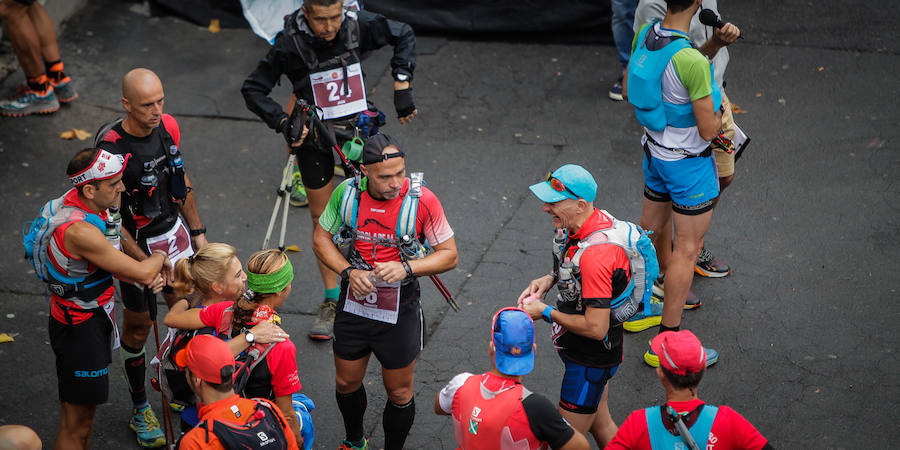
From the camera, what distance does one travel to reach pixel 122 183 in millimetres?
4703

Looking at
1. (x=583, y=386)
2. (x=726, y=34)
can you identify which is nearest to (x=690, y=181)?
(x=726, y=34)

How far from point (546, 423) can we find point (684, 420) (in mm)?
576

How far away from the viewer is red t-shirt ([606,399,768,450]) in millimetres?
3451

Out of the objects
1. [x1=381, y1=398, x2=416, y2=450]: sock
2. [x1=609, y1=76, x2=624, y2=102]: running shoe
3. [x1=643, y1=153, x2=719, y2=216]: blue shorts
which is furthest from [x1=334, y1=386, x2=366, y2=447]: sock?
[x1=609, y1=76, x2=624, y2=102]: running shoe

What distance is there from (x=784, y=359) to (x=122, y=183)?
4.27m

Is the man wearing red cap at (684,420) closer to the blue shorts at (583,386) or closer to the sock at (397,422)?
the blue shorts at (583,386)

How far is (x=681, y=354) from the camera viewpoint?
11.7 feet

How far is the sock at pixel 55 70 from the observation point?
875 centimetres

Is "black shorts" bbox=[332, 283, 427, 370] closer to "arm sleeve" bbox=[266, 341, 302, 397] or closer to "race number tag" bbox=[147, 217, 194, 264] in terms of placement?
"arm sleeve" bbox=[266, 341, 302, 397]

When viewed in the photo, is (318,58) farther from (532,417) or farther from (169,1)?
(169,1)

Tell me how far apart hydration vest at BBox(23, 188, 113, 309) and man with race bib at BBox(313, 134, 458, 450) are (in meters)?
1.21

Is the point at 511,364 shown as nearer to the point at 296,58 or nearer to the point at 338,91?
the point at 338,91

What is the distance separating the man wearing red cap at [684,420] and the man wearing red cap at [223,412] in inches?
56.9

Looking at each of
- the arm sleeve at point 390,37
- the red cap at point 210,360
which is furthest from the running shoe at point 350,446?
the arm sleeve at point 390,37
